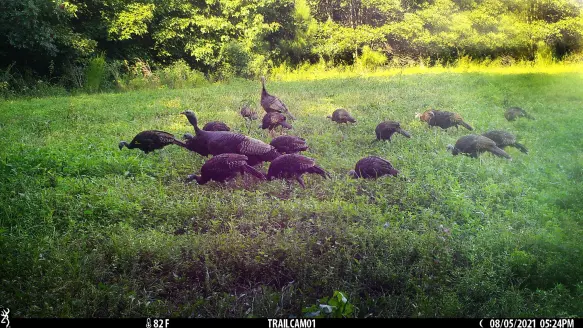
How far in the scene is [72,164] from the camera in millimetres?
3803

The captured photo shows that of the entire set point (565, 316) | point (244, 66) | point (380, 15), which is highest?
point (380, 15)

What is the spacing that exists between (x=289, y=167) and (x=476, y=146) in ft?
5.39

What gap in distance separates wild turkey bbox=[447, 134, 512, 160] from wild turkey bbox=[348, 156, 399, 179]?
78 cm

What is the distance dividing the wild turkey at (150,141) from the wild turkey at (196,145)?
0.17ft

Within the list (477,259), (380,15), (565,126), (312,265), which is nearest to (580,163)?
(565,126)

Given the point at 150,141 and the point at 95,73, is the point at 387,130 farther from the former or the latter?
the point at 95,73

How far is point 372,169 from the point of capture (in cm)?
379

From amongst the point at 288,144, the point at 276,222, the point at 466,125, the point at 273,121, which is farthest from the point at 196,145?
the point at 466,125

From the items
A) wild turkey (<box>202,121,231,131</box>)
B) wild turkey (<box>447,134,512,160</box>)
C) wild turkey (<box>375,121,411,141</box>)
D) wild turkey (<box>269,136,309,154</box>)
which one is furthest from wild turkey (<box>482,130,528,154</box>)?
wild turkey (<box>202,121,231,131</box>)

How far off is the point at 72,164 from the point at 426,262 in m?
2.64

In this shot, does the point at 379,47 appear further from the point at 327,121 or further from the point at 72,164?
the point at 72,164

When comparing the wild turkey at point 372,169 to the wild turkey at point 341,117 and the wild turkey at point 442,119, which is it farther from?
the wild turkey at point 442,119

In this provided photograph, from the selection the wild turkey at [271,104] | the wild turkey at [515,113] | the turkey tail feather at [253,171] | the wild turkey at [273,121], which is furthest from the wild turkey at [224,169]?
the wild turkey at [515,113]

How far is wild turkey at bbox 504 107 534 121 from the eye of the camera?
5207 mm
